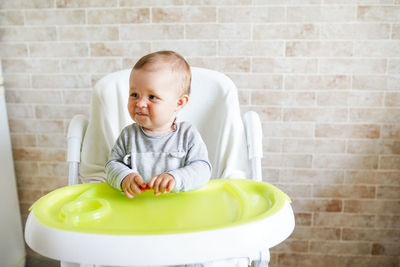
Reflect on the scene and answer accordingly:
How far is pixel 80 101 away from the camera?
Result: 1849mm

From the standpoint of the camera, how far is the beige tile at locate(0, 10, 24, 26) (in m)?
1.79

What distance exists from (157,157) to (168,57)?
0.91 ft

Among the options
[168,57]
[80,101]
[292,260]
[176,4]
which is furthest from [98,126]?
[292,260]

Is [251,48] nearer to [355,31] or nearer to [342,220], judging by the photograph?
[355,31]

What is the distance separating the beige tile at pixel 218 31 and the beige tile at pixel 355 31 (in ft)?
1.12

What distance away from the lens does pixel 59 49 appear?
71.1 inches

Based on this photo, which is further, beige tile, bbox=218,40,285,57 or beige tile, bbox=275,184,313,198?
beige tile, bbox=275,184,313,198

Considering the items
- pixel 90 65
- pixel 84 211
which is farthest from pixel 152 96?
pixel 90 65

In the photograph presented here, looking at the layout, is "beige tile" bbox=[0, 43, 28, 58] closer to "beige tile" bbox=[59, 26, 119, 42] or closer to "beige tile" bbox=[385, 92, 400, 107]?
"beige tile" bbox=[59, 26, 119, 42]

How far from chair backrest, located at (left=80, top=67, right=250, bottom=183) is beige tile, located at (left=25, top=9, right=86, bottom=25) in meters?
0.55

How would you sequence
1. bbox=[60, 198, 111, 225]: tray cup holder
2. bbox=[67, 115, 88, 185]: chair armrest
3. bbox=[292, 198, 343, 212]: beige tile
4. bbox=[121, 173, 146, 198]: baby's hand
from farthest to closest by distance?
bbox=[292, 198, 343, 212]: beige tile
bbox=[67, 115, 88, 185]: chair armrest
bbox=[121, 173, 146, 198]: baby's hand
bbox=[60, 198, 111, 225]: tray cup holder

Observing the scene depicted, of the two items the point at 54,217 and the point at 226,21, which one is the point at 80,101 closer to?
the point at 226,21

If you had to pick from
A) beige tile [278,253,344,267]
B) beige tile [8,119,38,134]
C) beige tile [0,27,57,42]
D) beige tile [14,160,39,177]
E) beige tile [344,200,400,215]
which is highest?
beige tile [0,27,57,42]

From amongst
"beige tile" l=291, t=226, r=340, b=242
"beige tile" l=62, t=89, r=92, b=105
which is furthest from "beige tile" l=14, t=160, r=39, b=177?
"beige tile" l=291, t=226, r=340, b=242
